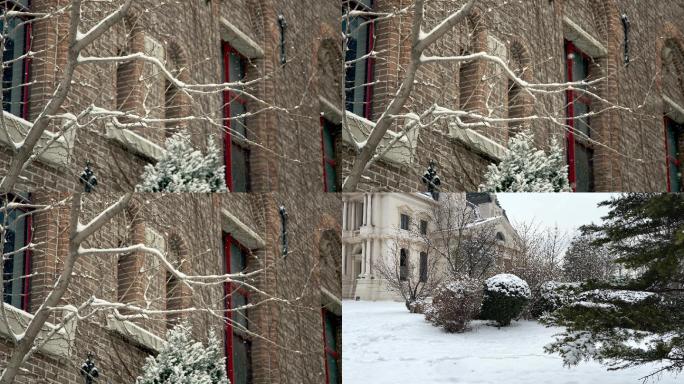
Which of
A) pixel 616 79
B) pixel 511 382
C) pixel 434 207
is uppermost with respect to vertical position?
pixel 616 79

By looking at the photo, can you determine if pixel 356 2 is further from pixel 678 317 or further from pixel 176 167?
pixel 678 317

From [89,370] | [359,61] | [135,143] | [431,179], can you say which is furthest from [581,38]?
[89,370]

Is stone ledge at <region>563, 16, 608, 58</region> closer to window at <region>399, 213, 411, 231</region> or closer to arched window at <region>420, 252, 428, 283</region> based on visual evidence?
window at <region>399, 213, 411, 231</region>

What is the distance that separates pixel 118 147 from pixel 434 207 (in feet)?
10.6

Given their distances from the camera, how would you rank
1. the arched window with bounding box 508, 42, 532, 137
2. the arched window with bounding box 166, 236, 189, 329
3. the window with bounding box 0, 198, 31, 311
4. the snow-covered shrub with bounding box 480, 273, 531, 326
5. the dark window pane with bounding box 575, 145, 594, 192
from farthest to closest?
the dark window pane with bounding box 575, 145, 594, 192
the arched window with bounding box 508, 42, 532, 137
the arched window with bounding box 166, 236, 189, 329
the snow-covered shrub with bounding box 480, 273, 531, 326
the window with bounding box 0, 198, 31, 311

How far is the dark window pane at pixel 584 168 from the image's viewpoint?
14.6 metres

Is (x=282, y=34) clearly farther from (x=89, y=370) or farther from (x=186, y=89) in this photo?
(x=89, y=370)

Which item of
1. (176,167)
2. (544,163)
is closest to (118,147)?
(176,167)

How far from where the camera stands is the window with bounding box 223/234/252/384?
46.1 feet

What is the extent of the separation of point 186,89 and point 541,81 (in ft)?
13.7

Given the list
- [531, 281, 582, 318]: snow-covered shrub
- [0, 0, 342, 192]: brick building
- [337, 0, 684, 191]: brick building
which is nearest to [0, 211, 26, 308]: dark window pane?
[0, 0, 342, 192]: brick building

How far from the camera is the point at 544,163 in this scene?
46.5 feet

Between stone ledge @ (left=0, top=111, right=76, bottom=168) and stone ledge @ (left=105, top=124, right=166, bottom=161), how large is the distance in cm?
41

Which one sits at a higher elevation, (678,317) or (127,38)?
(127,38)
